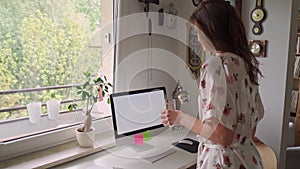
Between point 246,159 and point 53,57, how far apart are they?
127cm

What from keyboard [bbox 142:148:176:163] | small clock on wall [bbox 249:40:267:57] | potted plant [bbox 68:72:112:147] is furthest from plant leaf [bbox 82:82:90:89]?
small clock on wall [bbox 249:40:267:57]

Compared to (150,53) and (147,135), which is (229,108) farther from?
(150,53)

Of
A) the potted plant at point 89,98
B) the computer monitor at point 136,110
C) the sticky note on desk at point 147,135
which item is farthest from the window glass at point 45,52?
the sticky note on desk at point 147,135

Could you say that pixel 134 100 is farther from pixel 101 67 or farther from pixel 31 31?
pixel 31 31

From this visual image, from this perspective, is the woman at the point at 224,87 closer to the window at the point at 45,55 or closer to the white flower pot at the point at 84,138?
the white flower pot at the point at 84,138

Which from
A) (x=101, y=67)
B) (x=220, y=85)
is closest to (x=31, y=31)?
(x=101, y=67)

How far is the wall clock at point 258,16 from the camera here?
227 cm

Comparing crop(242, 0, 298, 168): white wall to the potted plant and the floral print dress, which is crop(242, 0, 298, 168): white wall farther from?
the potted plant

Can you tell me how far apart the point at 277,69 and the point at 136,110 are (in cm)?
104

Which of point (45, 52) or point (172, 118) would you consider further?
point (45, 52)

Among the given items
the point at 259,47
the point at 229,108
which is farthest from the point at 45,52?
the point at 259,47

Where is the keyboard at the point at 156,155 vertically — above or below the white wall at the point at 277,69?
below

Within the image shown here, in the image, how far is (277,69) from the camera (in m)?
2.23

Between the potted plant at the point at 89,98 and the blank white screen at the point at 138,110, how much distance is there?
0.17 metres
